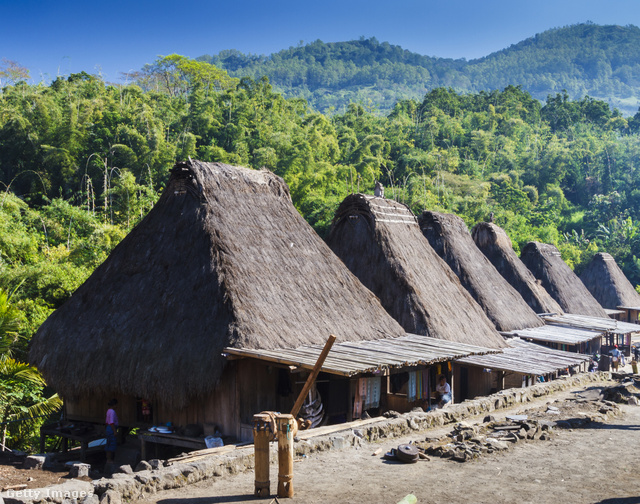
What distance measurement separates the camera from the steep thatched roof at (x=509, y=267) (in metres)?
26.7

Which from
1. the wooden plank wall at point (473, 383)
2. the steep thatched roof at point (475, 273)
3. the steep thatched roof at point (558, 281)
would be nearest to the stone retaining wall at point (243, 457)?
the wooden plank wall at point (473, 383)

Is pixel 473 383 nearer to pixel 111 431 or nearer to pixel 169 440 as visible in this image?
pixel 169 440

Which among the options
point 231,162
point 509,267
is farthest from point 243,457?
point 231,162

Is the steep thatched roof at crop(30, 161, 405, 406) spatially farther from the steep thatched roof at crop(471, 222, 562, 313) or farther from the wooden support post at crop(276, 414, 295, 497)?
the steep thatched roof at crop(471, 222, 562, 313)

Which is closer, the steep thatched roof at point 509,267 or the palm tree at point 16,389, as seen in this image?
the palm tree at point 16,389

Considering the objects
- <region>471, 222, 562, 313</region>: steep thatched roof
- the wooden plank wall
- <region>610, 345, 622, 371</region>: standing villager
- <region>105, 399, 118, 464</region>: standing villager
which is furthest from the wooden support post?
<region>610, 345, 622, 371</region>: standing villager

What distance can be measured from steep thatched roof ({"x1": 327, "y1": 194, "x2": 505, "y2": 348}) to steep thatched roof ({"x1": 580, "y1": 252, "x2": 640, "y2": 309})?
2388cm

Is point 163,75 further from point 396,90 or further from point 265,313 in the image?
point 396,90

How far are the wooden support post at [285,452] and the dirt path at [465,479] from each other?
0.16m

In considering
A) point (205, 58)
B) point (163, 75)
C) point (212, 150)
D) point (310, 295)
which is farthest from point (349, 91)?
point (310, 295)

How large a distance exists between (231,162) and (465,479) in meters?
31.7

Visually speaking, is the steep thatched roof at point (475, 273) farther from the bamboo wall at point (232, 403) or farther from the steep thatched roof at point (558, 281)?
the bamboo wall at point (232, 403)

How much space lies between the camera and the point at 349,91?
18375 cm

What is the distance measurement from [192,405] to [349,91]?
179137 millimetres
